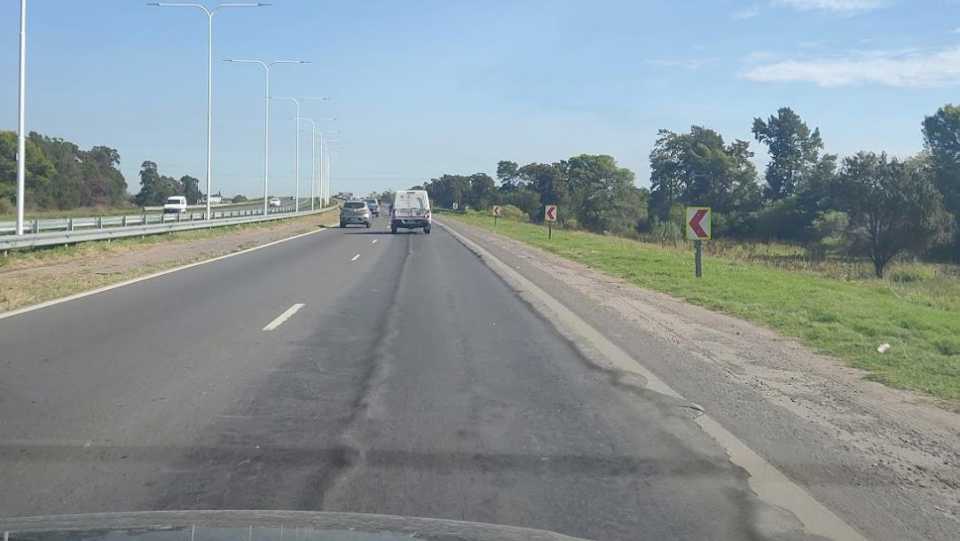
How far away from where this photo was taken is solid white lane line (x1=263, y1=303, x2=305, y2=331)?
13.9 m

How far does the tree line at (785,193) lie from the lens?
5106cm

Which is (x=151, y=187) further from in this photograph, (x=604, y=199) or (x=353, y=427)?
(x=353, y=427)

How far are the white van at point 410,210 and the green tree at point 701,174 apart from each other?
4338cm

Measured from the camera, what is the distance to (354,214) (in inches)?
2493

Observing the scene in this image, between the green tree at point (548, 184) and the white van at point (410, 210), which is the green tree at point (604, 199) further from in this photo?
the white van at point (410, 210)

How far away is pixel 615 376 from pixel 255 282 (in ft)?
42.0

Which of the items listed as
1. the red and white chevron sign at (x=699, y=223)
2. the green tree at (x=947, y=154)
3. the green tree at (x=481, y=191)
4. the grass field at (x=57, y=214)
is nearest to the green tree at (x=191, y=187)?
Answer: the green tree at (x=481, y=191)

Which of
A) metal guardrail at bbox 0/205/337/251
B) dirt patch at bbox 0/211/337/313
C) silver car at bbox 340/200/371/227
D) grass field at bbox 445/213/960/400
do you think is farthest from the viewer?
silver car at bbox 340/200/371/227

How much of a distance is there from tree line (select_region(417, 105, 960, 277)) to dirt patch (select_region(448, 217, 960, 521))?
32.0 meters

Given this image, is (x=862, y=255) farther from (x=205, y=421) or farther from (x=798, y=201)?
(x=205, y=421)

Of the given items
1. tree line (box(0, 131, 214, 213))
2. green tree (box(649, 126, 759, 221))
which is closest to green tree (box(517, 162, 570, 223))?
green tree (box(649, 126, 759, 221))

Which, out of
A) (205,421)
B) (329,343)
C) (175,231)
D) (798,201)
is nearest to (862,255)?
(798,201)

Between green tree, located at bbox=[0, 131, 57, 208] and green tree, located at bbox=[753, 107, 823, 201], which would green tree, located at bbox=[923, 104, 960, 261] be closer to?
green tree, located at bbox=[753, 107, 823, 201]

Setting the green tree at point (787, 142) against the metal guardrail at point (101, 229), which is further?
the green tree at point (787, 142)
